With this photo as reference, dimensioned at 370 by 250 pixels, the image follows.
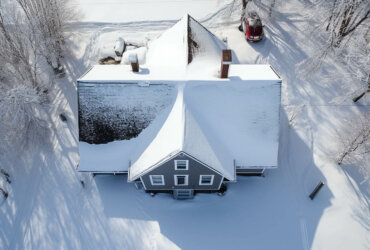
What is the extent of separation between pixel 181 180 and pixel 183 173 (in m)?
1.01

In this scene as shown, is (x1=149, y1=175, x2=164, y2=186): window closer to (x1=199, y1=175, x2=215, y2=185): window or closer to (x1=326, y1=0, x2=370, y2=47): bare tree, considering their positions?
(x1=199, y1=175, x2=215, y2=185): window

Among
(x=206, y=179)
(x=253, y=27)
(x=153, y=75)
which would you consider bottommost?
(x=206, y=179)

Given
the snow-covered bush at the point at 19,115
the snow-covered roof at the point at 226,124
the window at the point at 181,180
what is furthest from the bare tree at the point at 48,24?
the window at the point at 181,180

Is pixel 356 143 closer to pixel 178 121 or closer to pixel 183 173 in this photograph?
pixel 183 173

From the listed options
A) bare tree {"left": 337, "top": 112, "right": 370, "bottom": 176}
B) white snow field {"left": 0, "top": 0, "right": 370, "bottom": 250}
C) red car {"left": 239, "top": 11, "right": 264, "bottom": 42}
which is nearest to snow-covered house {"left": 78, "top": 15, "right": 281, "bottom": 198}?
white snow field {"left": 0, "top": 0, "right": 370, "bottom": 250}

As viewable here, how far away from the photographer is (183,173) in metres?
15.8

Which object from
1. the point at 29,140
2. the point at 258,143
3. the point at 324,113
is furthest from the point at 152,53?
the point at 324,113

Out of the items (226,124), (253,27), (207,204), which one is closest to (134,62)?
(226,124)

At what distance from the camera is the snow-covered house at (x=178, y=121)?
15.4 meters

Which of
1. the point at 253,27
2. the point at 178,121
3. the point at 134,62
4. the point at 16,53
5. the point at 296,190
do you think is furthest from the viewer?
the point at 253,27

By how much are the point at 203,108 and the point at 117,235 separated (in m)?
10.2

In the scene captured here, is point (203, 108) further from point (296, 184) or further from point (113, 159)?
point (296, 184)

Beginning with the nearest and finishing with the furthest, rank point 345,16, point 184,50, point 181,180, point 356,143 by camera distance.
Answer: point 181,180 → point 184,50 → point 356,143 → point 345,16

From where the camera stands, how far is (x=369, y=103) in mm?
21703
